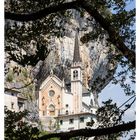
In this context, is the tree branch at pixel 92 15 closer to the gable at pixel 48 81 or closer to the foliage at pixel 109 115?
the foliage at pixel 109 115

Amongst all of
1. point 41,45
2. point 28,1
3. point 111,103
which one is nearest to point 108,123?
point 111,103

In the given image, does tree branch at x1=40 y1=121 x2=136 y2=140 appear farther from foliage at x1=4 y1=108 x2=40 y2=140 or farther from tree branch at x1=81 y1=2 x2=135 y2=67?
tree branch at x1=81 y1=2 x2=135 y2=67

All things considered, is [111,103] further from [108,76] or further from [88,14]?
[88,14]

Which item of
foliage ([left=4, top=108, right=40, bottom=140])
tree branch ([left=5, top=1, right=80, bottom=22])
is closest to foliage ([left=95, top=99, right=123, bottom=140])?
foliage ([left=4, top=108, right=40, bottom=140])

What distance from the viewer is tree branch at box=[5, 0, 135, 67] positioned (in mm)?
1933

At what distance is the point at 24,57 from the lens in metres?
1.98

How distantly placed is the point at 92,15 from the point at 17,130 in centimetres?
59

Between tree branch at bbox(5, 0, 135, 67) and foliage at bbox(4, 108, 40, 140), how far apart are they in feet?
1.38

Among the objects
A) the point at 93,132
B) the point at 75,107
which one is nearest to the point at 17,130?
the point at 93,132

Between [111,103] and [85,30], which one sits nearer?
[111,103]

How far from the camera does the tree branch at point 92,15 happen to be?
1.93m

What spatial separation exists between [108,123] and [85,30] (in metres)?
0.58

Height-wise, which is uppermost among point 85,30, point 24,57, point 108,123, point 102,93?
point 85,30

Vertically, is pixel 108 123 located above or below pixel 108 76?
below
